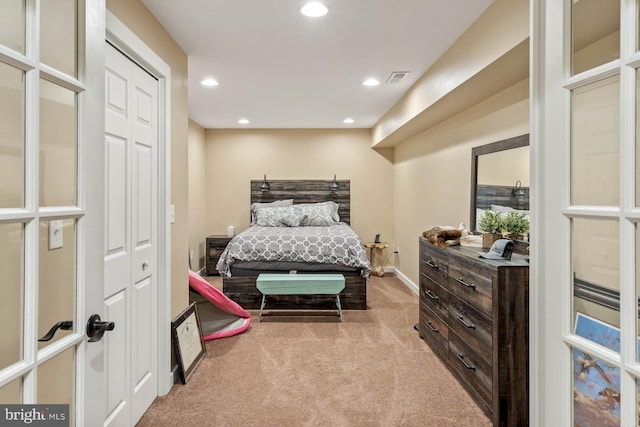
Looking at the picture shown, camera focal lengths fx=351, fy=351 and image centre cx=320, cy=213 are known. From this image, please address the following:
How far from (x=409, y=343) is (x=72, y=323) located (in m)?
2.84

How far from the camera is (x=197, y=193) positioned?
594 centimetres

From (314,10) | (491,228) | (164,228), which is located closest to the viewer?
(314,10)

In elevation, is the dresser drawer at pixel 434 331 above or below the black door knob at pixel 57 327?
below

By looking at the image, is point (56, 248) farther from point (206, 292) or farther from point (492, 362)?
point (206, 292)

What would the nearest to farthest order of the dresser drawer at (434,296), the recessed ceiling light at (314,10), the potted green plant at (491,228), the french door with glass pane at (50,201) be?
the french door with glass pane at (50,201) < the recessed ceiling light at (314,10) < the potted green plant at (491,228) < the dresser drawer at (434,296)

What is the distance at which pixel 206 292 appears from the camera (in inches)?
127

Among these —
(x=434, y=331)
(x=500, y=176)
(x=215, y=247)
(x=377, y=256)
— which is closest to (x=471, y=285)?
(x=434, y=331)

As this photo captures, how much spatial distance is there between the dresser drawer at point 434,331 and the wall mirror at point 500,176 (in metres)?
0.90

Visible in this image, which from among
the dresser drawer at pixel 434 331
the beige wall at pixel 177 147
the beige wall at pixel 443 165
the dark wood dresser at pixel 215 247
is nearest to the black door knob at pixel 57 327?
the beige wall at pixel 177 147

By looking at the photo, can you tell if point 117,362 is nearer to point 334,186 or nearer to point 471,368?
point 471,368

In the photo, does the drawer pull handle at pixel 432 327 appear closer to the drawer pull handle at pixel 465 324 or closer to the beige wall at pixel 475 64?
the drawer pull handle at pixel 465 324

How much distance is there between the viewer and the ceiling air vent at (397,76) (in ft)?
11.0

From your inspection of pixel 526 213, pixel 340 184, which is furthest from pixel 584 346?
pixel 340 184

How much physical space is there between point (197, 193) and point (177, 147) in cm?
353
